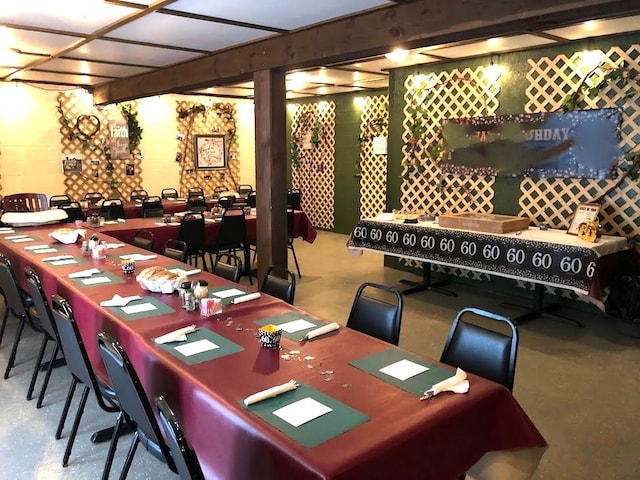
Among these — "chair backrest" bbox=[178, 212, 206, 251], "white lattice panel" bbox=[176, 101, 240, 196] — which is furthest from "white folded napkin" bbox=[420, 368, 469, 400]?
"white lattice panel" bbox=[176, 101, 240, 196]

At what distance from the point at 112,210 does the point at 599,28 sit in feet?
17.9

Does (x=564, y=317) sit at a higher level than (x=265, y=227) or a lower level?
lower

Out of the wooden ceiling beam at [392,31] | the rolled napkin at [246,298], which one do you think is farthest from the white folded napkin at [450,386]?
the wooden ceiling beam at [392,31]

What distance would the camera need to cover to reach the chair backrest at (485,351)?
1938 mm

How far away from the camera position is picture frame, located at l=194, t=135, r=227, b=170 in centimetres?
917

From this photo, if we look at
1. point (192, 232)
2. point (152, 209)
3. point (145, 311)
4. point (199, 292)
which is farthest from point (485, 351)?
point (152, 209)

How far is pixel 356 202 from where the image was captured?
8.36m

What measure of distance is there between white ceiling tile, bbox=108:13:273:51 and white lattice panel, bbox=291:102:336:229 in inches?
170

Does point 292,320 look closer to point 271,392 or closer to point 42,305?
point 271,392

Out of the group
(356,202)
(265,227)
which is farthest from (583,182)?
(356,202)

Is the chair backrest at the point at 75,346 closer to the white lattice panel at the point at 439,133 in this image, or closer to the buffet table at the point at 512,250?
the buffet table at the point at 512,250

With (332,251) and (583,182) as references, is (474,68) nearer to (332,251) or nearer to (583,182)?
(583,182)

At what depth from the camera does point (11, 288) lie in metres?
3.00

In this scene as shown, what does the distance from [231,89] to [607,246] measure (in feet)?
19.6
